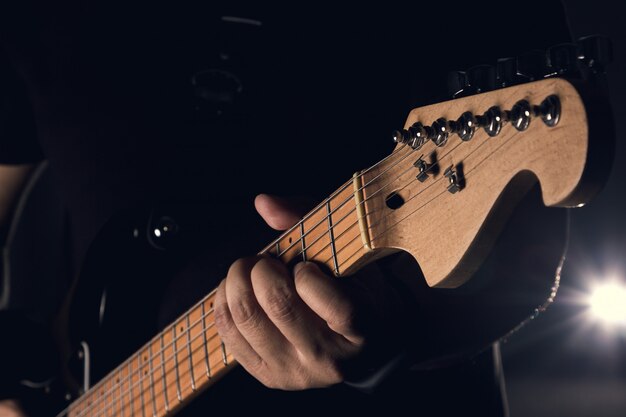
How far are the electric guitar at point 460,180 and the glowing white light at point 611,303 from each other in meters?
0.94

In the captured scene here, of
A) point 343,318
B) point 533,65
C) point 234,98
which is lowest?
point 343,318

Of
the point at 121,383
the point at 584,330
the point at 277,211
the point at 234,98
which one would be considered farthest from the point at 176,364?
the point at 584,330

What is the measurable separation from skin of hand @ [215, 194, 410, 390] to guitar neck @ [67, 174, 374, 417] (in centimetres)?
3

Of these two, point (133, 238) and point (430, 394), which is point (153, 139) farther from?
point (430, 394)

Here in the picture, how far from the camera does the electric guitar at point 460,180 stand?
0.42m

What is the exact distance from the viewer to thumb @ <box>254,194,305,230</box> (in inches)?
28.8

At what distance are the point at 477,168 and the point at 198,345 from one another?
1.48 ft

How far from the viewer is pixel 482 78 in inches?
19.3

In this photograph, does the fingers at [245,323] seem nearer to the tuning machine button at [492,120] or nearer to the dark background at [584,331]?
the tuning machine button at [492,120]

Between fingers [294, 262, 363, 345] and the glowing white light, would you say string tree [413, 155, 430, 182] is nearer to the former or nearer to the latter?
fingers [294, 262, 363, 345]

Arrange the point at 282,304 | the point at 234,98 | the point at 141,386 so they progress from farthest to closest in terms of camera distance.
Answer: the point at 234,98, the point at 141,386, the point at 282,304

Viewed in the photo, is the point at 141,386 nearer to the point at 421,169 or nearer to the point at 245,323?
the point at 245,323

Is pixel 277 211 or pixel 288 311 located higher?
pixel 277 211

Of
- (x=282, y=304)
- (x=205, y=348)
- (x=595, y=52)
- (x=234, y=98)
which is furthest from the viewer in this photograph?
(x=234, y=98)
